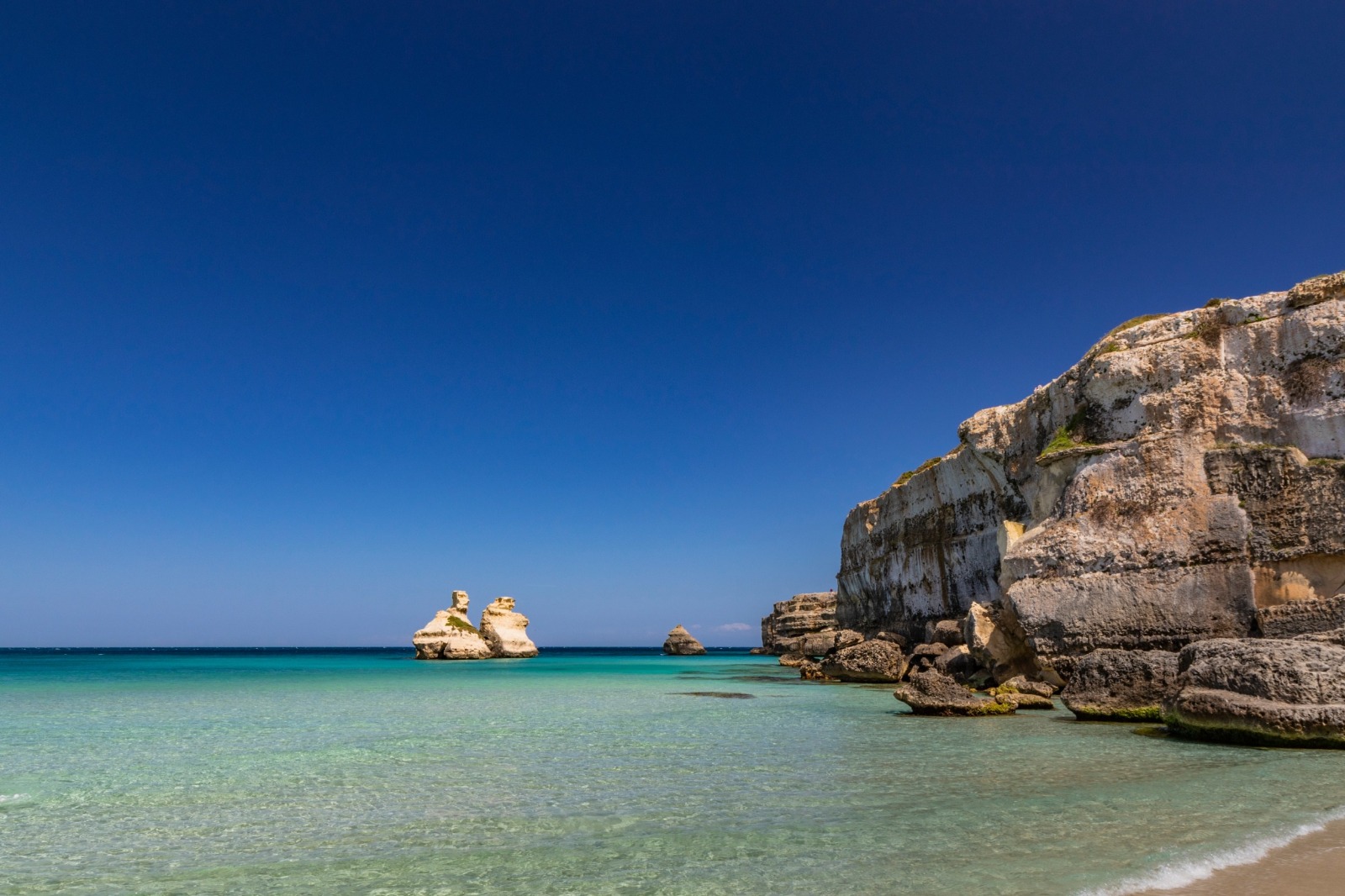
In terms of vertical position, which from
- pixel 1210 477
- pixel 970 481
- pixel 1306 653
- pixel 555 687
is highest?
pixel 970 481

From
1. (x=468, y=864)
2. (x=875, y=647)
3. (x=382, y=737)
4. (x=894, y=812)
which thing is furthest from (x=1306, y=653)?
(x=875, y=647)

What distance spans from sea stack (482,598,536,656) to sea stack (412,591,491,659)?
1076mm

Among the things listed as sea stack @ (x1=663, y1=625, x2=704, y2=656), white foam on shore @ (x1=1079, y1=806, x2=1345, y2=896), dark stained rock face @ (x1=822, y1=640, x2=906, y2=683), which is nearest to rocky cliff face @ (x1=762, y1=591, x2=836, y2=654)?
sea stack @ (x1=663, y1=625, x2=704, y2=656)

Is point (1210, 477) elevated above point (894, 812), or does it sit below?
above

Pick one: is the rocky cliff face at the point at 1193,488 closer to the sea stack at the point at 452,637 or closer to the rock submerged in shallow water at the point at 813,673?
the rock submerged in shallow water at the point at 813,673

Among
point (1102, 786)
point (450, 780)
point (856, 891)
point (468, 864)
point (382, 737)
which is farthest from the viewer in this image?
point (382, 737)

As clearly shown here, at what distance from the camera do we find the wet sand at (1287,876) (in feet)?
18.9

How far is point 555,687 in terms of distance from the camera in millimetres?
31734

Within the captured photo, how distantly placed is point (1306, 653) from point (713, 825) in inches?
417

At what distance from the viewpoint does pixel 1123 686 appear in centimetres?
1598

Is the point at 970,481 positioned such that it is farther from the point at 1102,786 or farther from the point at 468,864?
the point at 468,864

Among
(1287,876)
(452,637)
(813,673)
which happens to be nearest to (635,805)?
(1287,876)

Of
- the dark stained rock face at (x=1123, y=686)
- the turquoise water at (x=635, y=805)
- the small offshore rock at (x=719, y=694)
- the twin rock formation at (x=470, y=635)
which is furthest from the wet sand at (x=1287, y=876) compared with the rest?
the twin rock formation at (x=470, y=635)

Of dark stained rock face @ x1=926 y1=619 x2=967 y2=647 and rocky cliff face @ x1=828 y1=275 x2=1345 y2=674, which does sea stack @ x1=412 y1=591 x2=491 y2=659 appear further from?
rocky cliff face @ x1=828 y1=275 x2=1345 y2=674
